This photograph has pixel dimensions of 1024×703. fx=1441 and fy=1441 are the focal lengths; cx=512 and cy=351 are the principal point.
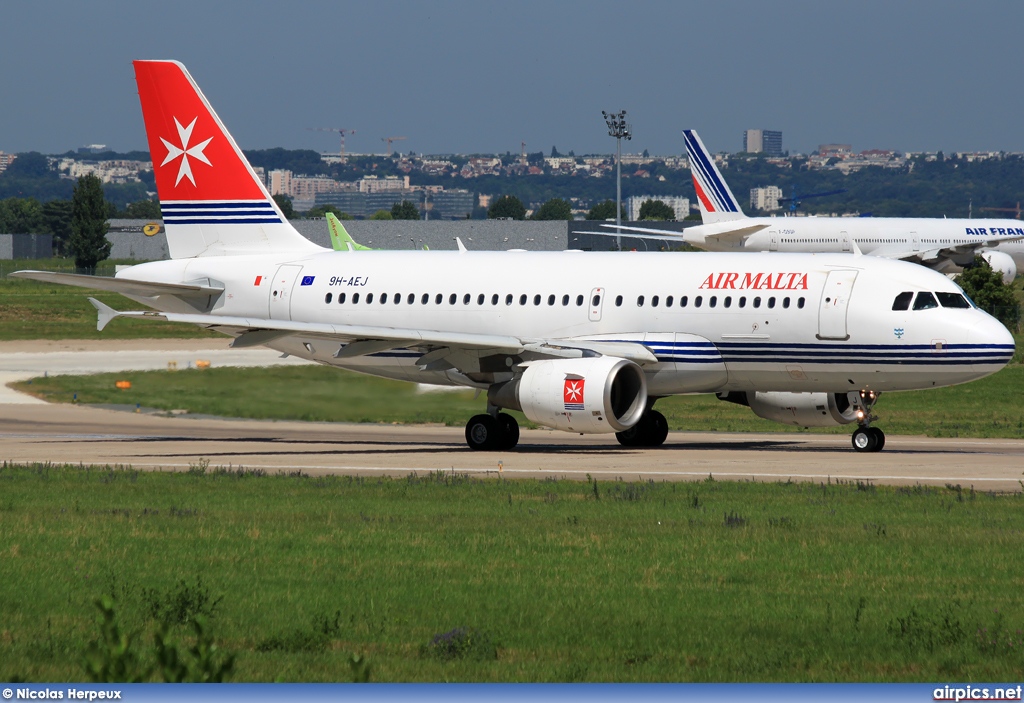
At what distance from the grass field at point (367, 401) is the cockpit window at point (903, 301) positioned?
7914 mm

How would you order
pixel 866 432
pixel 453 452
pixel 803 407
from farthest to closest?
pixel 803 407, pixel 453 452, pixel 866 432

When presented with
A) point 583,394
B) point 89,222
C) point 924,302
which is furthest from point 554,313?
point 89,222

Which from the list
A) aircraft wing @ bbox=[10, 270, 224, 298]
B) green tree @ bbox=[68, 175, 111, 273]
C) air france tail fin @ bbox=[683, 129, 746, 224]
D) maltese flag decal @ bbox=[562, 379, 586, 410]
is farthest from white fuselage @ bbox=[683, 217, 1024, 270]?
maltese flag decal @ bbox=[562, 379, 586, 410]

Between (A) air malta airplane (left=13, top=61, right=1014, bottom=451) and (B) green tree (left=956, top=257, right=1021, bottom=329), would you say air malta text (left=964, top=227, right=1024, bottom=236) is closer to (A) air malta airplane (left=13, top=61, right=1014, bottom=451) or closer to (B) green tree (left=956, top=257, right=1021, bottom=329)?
(B) green tree (left=956, top=257, right=1021, bottom=329)

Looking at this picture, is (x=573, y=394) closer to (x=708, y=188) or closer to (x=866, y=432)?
(x=866, y=432)

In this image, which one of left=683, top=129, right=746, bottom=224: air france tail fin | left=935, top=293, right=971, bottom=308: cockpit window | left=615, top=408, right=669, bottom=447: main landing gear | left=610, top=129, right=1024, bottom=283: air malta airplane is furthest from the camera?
left=683, top=129, right=746, bottom=224: air france tail fin

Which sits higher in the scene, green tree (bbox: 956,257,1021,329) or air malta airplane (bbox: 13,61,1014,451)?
air malta airplane (bbox: 13,61,1014,451)

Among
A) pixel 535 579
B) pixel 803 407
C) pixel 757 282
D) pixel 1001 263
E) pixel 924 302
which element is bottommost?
pixel 1001 263

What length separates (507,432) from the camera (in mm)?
31719

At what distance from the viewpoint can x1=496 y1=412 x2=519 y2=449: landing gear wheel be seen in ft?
104

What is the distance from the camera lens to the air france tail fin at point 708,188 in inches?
4203

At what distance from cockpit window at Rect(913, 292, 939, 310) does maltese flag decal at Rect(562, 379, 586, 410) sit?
6.90 m

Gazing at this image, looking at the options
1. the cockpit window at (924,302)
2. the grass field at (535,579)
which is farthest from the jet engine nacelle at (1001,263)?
the grass field at (535,579)

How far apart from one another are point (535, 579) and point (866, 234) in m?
90.0
